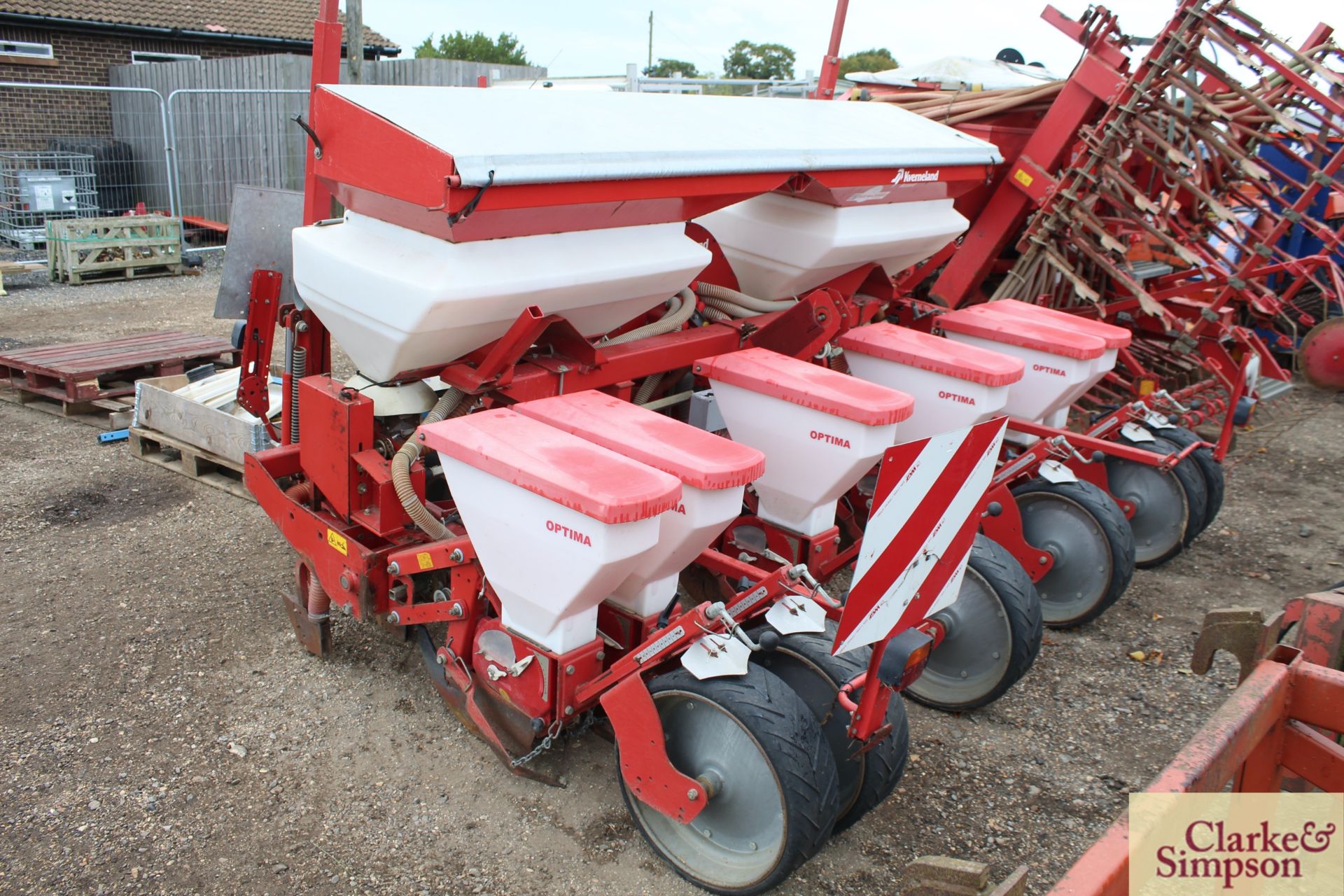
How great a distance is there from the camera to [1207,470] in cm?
479

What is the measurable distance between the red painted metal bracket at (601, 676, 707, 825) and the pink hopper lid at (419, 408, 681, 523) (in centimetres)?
50

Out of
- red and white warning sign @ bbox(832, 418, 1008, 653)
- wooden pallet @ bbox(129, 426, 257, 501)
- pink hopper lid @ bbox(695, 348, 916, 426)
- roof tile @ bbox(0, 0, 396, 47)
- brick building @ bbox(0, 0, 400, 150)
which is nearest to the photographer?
red and white warning sign @ bbox(832, 418, 1008, 653)

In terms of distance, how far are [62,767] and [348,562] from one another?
3.28 ft

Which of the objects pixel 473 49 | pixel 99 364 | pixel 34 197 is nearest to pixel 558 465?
pixel 99 364

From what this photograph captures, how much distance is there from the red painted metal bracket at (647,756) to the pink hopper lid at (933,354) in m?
1.89

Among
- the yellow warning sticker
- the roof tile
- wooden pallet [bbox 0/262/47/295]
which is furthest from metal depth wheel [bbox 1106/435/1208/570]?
the roof tile

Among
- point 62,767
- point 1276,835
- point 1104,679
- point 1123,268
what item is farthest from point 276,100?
point 1276,835

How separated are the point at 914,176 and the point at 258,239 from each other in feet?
8.79

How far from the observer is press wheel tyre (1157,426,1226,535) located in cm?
466

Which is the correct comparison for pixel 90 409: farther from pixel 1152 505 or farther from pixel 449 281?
pixel 1152 505

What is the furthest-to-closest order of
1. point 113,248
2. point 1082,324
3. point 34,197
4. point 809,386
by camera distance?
point 34,197 < point 113,248 < point 1082,324 < point 809,386

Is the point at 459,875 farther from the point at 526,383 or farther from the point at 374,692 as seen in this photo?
the point at 526,383

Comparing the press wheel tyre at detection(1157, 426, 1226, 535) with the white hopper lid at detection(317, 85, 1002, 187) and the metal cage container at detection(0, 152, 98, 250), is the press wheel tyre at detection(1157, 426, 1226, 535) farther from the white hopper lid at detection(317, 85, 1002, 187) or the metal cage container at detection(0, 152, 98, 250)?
the metal cage container at detection(0, 152, 98, 250)

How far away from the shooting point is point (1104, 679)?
3.86 meters
